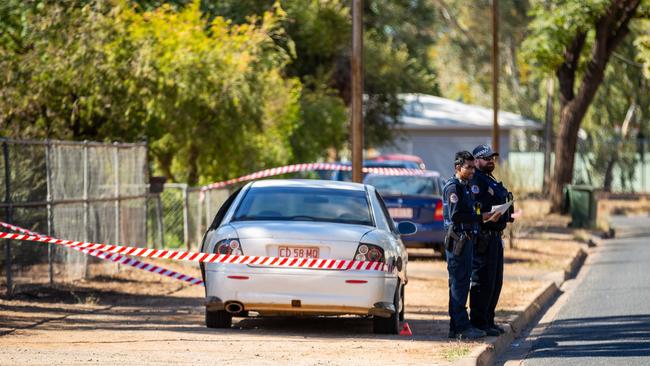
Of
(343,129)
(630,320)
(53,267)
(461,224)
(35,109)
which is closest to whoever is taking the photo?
(461,224)

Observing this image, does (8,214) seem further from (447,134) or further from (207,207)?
(447,134)

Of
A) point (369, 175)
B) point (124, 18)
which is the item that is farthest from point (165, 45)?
point (369, 175)

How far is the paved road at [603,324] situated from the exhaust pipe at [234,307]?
8.47 feet

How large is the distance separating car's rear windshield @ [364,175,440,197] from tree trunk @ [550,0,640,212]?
13.3 metres

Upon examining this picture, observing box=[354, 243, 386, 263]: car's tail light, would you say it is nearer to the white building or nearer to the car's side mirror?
the car's side mirror

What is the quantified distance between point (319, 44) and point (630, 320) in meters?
23.9

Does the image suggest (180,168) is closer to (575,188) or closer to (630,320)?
(575,188)

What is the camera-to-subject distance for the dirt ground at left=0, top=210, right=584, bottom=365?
10.1 metres

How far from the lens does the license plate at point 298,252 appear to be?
1162 cm

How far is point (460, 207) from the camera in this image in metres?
11.6

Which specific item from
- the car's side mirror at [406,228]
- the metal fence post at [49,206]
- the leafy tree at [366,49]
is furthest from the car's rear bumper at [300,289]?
the leafy tree at [366,49]

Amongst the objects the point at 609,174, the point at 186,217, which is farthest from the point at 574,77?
the point at 609,174

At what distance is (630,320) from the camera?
1368 centimetres

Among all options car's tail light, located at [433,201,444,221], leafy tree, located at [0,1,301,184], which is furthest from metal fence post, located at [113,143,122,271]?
car's tail light, located at [433,201,444,221]
